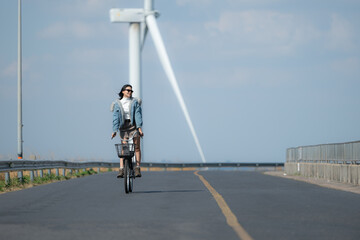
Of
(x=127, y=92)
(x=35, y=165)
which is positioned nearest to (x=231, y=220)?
(x=127, y=92)

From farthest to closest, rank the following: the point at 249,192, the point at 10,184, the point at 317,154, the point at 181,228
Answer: the point at 317,154
the point at 10,184
the point at 249,192
the point at 181,228

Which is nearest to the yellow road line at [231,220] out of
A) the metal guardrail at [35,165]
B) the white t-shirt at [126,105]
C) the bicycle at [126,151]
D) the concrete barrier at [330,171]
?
the bicycle at [126,151]

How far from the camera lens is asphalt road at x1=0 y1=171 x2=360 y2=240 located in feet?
29.1

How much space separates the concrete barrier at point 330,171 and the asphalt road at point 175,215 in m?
5.61

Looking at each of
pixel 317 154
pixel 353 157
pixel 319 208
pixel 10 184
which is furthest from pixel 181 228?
pixel 317 154

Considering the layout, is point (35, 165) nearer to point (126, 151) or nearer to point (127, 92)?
point (127, 92)

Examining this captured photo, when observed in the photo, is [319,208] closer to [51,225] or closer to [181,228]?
[181,228]

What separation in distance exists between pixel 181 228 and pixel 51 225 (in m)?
1.83

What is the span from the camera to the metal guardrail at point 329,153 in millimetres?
21925

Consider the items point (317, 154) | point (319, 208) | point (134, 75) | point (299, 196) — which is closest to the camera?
point (319, 208)

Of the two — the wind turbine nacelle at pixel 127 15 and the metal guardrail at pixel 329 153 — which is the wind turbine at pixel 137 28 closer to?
the wind turbine nacelle at pixel 127 15

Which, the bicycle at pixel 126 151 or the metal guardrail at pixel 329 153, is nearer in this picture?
the bicycle at pixel 126 151

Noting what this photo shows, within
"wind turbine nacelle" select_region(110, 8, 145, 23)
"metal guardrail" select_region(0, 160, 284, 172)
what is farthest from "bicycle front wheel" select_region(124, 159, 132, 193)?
"wind turbine nacelle" select_region(110, 8, 145, 23)

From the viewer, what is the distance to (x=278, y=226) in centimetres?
950
